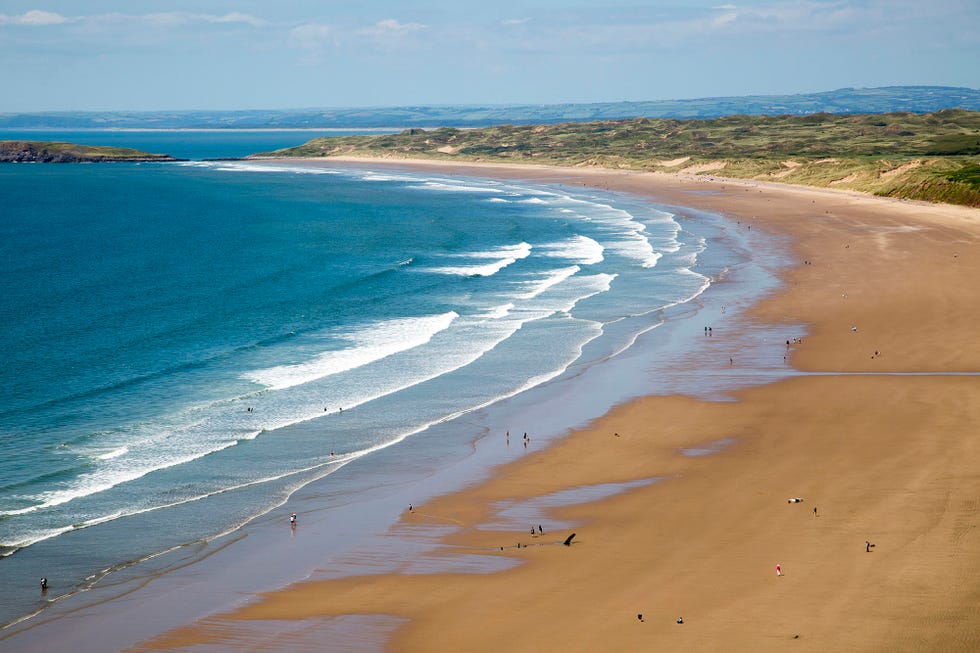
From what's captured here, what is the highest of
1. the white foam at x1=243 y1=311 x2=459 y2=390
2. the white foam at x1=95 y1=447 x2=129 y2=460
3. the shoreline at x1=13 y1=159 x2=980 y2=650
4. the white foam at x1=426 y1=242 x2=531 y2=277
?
→ the white foam at x1=426 y1=242 x2=531 y2=277

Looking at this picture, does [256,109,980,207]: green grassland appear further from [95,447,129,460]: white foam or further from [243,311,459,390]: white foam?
[95,447,129,460]: white foam

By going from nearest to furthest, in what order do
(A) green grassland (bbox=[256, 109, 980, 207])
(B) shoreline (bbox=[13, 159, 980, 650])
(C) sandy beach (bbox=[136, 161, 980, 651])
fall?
(C) sandy beach (bbox=[136, 161, 980, 651]), (B) shoreline (bbox=[13, 159, 980, 650]), (A) green grassland (bbox=[256, 109, 980, 207])

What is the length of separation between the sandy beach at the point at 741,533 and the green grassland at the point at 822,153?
64.2 m

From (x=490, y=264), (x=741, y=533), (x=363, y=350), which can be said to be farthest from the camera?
(x=490, y=264)

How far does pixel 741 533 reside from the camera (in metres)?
24.3

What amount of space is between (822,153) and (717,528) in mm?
130074

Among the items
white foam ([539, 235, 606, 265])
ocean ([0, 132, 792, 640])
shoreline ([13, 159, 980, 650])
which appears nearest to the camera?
shoreline ([13, 159, 980, 650])

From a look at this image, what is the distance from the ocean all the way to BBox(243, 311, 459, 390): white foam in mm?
173

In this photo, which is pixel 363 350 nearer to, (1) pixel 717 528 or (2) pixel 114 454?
(2) pixel 114 454

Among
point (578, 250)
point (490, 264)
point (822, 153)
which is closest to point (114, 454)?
point (490, 264)

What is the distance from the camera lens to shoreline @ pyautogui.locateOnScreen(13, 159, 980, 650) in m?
19.8

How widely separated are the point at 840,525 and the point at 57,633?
17690 mm

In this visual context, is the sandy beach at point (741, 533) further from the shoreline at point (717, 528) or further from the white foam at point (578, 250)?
the white foam at point (578, 250)

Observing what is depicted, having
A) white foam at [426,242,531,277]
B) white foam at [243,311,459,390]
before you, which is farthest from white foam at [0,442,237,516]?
white foam at [426,242,531,277]
